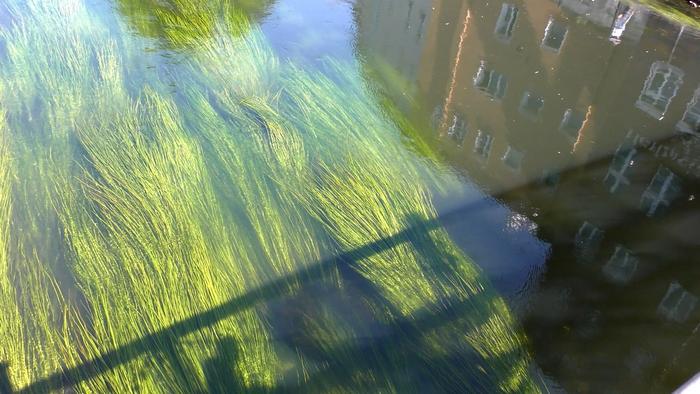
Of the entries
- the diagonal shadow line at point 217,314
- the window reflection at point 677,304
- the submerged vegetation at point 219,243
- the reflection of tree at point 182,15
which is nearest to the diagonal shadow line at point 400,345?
the submerged vegetation at point 219,243

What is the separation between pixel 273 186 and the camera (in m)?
3.84

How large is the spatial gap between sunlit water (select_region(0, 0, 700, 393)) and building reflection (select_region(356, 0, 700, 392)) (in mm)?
23

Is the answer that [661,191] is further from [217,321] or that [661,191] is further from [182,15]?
[182,15]

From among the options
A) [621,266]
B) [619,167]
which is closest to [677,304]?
[621,266]

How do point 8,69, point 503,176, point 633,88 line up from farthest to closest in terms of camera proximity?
point 633,88 < point 8,69 < point 503,176

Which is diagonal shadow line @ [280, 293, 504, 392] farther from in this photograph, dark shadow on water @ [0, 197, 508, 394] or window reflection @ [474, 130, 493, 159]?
window reflection @ [474, 130, 493, 159]

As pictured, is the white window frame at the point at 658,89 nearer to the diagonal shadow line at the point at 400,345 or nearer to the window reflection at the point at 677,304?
the window reflection at the point at 677,304

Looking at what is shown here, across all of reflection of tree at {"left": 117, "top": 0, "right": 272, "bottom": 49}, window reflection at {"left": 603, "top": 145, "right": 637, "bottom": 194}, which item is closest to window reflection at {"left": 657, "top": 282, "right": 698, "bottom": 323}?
window reflection at {"left": 603, "top": 145, "right": 637, "bottom": 194}

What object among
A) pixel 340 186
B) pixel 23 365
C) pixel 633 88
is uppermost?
pixel 633 88

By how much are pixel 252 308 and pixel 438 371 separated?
44.9 inches

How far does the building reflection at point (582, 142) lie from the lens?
126 inches

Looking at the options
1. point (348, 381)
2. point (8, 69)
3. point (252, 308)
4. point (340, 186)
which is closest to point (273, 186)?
point (340, 186)

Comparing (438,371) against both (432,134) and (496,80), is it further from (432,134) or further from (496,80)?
(496,80)

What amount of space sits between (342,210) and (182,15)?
3802 mm
